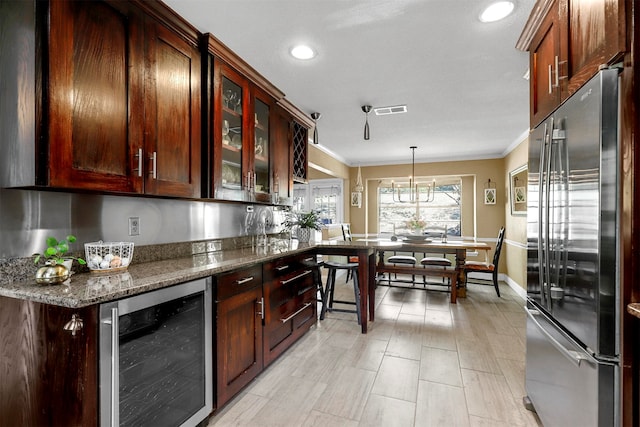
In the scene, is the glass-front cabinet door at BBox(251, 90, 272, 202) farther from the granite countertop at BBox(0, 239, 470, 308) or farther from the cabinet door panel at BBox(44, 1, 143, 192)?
the cabinet door panel at BBox(44, 1, 143, 192)

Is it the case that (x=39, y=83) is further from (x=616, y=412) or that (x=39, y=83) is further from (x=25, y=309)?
(x=616, y=412)

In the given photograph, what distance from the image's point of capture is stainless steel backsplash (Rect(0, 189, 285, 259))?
1.45 meters

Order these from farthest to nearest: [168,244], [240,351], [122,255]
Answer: [168,244] → [240,351] → [122,255]

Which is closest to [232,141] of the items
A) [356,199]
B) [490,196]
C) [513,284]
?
[356,199]

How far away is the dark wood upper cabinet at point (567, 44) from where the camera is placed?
3.95 feet

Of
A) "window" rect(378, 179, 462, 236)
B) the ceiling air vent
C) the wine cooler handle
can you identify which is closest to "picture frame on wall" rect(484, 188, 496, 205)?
"window" rect(378, 179, 462, 236)

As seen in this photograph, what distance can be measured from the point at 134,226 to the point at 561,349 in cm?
246

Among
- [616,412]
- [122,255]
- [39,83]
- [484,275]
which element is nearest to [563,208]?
[616,412]

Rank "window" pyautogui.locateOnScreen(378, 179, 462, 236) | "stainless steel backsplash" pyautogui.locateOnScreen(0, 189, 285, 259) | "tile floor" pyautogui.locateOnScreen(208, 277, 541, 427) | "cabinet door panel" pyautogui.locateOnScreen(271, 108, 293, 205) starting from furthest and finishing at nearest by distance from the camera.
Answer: "window" pyautogui.locateOnScreen(378, 179, 462, 236), "cabinet door panel" pyautogui.locateOnScreen(271, 108, 293, 205), "tile floor" pyautogui.locateOnScreen(208, 277, 541, 427), "stainless steel backsplash" pyautogui.locateOnScreen(0, 189, 285, 259)

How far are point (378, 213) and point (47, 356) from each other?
6739 mm

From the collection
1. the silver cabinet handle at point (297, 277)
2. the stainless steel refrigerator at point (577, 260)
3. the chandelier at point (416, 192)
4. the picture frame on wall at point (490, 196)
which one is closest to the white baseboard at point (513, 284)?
the picture frame on wall at point (490, 196)

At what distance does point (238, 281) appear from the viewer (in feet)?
6.61

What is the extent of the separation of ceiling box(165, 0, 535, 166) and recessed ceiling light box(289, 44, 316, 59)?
45 millimetres

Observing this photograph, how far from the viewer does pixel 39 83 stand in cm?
129
